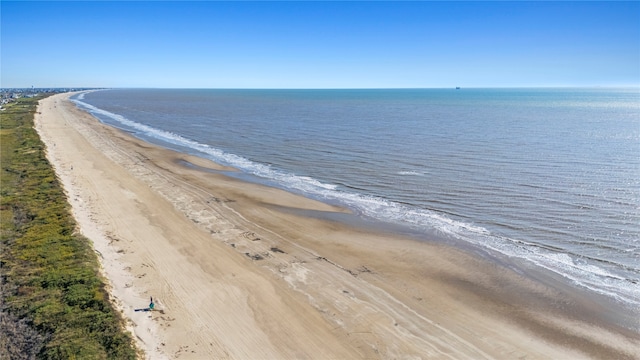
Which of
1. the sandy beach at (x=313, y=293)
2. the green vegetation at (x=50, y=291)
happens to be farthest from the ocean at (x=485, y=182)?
the green vegetation at (x=50, y=291)

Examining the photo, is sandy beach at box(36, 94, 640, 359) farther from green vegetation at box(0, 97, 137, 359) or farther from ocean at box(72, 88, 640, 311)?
ocean at box(72, 88, 640, 311)

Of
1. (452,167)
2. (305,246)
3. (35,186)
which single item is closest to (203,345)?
(305,246)

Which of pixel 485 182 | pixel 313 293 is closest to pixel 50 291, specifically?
pixel 313 293

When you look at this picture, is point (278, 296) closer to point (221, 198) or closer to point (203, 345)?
point (203, 345)

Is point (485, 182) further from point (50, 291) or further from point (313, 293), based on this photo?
point (50, 291)

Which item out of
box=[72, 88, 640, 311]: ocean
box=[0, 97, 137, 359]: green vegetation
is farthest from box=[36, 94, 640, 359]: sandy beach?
box=[72, 88, 640, 311]: ocean

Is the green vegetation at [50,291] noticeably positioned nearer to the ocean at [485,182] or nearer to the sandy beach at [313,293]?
the sandy beach at [313,293]
